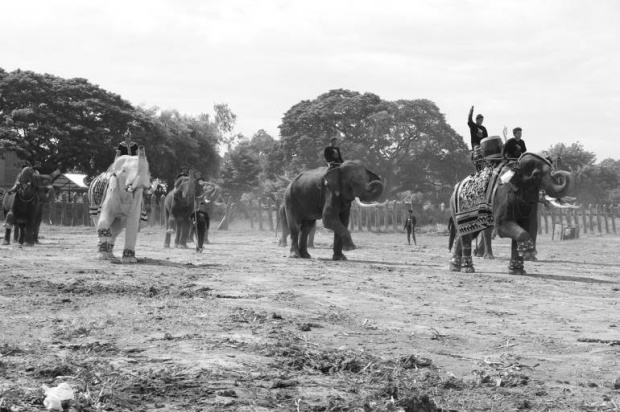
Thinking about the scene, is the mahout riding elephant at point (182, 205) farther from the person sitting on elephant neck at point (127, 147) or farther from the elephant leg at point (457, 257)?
the elephant leg at point (457, 257)

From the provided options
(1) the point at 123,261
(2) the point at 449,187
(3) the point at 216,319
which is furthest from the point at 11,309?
(2) the point at 449,187

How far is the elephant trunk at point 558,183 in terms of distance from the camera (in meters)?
15.2

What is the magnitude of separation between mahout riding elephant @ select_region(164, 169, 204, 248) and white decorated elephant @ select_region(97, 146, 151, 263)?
687 centimetres

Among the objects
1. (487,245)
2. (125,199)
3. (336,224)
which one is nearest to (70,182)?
(487,245)

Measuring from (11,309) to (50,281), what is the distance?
3.27m

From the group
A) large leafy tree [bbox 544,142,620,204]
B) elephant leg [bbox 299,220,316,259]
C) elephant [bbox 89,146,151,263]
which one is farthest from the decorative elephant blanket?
large leafy tree [bbox 544,142,620,204]

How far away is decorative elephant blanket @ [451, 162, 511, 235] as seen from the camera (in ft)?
53.6

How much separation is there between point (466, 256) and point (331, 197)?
3.77 meters

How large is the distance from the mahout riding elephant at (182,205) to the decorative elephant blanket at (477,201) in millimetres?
8972

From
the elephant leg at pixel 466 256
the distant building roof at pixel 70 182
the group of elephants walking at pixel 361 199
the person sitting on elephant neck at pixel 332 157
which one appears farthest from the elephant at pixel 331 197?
the distant building roof at pixel 70 182

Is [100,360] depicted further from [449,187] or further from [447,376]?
[449,187]

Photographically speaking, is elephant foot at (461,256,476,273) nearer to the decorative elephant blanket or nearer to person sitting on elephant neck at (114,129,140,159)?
the decorative elephant blanket

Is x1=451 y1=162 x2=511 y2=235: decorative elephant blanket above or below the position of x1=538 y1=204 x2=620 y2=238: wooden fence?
below

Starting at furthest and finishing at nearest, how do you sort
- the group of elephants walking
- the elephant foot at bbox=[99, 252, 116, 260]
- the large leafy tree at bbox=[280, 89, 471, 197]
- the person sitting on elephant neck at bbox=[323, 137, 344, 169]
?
the large leafy tree at bbox=[280, 89, 471, 197] < the person sitting on elephant neck at bbox=[323, 137, 344, 169] < the elephant foot at bbox=[99, 252, 116, 260] < the group of elephants walking
